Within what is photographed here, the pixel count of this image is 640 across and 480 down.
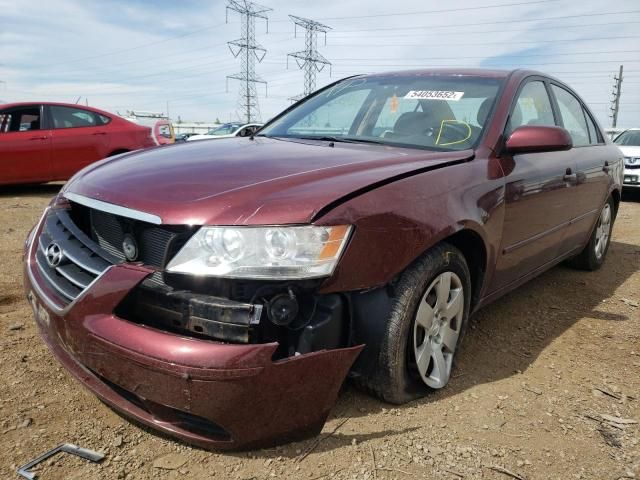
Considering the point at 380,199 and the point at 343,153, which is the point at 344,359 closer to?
the point at 380,199

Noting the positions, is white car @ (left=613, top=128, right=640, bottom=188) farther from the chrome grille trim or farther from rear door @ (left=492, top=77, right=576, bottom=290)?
the chrome grille trim

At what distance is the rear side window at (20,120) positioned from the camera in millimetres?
7656

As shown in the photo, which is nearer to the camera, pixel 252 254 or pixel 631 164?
pixel 252 254

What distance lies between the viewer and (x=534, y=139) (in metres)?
2.62

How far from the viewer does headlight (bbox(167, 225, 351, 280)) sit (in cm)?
168

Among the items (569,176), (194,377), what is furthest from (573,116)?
(194,377)

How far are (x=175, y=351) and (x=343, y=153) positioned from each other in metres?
1.22

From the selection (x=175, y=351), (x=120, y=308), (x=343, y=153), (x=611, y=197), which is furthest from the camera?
(x=611, y=197)

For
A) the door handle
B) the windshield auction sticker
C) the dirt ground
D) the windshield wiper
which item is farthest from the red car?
the door handle

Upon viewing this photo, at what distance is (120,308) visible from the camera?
5.75 feet

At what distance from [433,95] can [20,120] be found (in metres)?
6.95

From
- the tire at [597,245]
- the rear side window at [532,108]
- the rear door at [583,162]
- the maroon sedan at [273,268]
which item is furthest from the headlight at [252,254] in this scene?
the tire at [597,245]

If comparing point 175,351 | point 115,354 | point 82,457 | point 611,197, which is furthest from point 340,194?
point 611,197

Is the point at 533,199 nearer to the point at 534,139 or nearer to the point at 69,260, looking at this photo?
the point at 534,139
